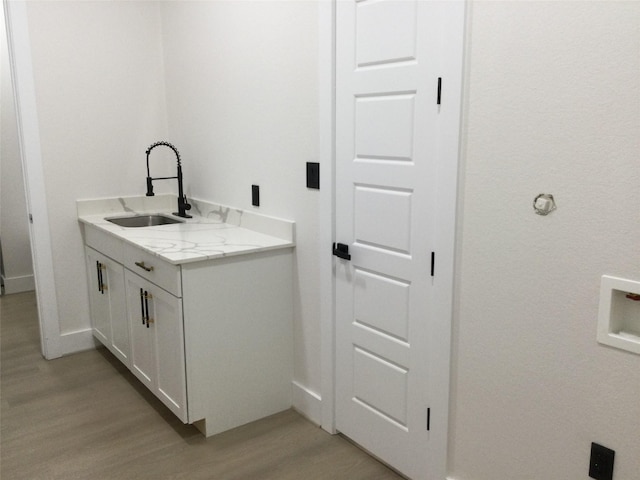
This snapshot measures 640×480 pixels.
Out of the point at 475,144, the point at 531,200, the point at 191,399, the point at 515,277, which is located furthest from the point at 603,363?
the point at 191,399

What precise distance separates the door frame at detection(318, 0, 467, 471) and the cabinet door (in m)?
0.64

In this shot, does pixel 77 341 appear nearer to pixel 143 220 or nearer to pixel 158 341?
pixel 143 220

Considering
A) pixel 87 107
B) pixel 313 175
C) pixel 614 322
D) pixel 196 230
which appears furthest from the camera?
pixel 87 107

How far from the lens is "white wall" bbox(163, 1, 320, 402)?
2.54 metres

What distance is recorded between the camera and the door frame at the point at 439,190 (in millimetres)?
1829

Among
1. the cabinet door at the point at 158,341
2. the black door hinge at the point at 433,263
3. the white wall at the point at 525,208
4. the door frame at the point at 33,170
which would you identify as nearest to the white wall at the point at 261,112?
the white wall at the point at 525,208

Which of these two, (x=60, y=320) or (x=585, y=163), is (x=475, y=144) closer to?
(x=585, y=163)

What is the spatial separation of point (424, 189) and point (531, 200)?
0.42 m

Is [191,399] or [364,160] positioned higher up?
[364,160]

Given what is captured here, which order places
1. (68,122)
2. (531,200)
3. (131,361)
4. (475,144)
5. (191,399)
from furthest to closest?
(68,122), (131,361), (191,399), (475,144), (531,200)

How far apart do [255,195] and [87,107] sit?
1.32m

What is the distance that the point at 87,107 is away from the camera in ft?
11.4

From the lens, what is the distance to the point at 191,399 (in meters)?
2.53

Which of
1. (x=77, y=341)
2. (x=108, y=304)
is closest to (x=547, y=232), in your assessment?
(x=108, y=304)
